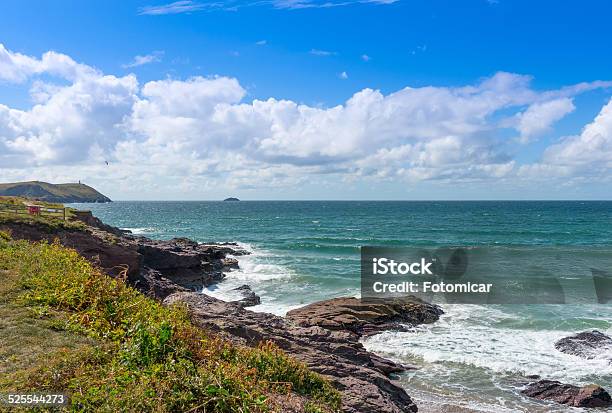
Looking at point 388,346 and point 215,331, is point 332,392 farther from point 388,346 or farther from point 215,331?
point 388,346

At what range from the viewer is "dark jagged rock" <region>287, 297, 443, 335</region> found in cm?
2333

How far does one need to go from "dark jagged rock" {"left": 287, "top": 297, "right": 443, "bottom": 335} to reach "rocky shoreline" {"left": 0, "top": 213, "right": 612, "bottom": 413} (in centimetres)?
6

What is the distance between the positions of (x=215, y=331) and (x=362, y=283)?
90.7ft

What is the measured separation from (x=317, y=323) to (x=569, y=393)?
11.4 metres

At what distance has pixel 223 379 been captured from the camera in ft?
21.8

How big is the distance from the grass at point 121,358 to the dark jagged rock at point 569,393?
10.9 meters

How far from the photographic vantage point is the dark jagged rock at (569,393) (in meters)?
15.3

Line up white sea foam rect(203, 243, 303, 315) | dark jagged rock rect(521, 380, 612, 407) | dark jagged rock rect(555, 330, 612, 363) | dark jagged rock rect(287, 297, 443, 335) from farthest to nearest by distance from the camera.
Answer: white sea foam rect(203, 243, 303, 315) → dark jagged rock rect(287, 297, 443, 335) → dark jagged rock rect(555, 330, 612, 363) → dark jagged rock rect(521, 380, 612, 407)

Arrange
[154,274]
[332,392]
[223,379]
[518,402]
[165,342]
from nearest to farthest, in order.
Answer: [223,379] → [165,342] → [332,392] → [518,402] → [154,274]

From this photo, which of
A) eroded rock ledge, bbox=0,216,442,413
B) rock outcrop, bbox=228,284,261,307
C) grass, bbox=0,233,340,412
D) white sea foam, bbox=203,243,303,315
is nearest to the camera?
grass, bbox=0,233,340,412

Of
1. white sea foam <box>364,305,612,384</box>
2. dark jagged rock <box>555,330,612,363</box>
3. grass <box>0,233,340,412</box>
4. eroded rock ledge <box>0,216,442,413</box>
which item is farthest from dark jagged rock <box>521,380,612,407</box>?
grass <box>0,233,340,412</box>

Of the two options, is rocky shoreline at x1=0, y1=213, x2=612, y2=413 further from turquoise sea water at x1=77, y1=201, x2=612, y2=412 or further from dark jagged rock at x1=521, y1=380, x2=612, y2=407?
turquoise sea water at x1=77, y1=201, x2=612, y2=412

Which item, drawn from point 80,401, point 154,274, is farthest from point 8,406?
point 154,274

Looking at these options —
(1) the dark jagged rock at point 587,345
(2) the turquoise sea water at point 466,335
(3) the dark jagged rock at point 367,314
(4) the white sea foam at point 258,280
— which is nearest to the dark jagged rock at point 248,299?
(4) the white sea foam at point 258,280
